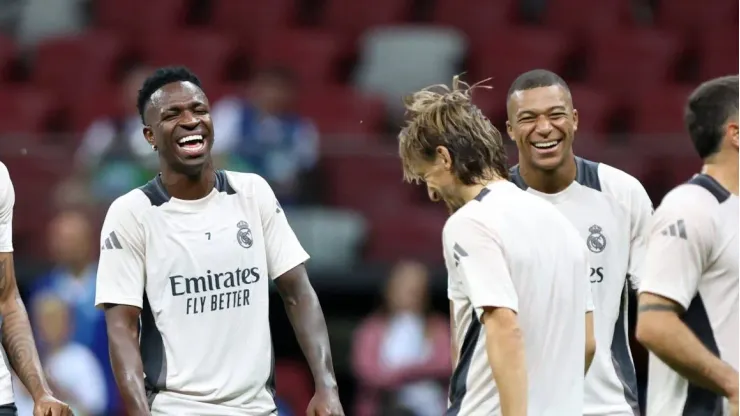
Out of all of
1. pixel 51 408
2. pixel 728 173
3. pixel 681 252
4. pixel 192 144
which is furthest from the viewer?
pixel 192 144

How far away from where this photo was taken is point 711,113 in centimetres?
499

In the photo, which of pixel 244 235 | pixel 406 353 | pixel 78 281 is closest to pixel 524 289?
pixel 244 235

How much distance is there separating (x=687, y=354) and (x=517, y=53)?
7.97 m

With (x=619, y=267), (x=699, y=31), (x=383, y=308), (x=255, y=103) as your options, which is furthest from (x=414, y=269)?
(x=699, y=31)

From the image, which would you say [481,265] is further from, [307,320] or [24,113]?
[24,113]

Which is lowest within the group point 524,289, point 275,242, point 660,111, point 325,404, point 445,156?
point 660,111

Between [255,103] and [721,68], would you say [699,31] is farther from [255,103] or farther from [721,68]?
[255,103]

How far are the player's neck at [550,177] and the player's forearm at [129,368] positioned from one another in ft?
5.36

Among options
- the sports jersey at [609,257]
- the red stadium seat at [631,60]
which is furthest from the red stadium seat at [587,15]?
the sports jersey at [609,257]

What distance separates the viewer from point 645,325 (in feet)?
16.0

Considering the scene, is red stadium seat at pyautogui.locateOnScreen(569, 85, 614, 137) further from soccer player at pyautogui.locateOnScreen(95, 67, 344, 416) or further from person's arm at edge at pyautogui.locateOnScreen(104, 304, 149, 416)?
person's arm at edge at pyautogui.locateOnScreen(104, 304, 149, 416)

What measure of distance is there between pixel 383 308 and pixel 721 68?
4.15 m

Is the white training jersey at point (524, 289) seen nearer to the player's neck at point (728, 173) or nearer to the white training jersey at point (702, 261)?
the white training jersey at point (702, 261)

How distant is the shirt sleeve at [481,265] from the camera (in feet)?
15.7
